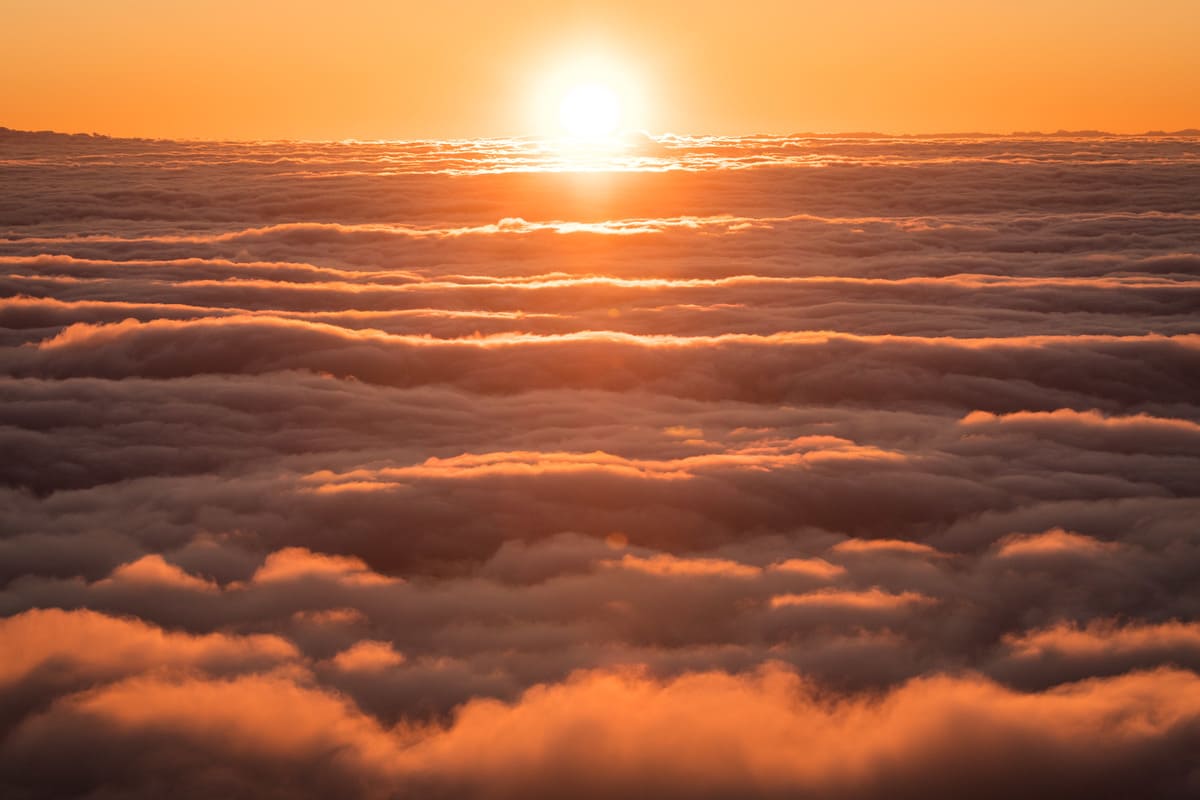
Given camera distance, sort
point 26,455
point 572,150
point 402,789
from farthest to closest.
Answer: point 572,150, point 26,455, point 402,789

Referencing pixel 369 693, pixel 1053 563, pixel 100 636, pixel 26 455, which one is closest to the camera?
pixel 369 693

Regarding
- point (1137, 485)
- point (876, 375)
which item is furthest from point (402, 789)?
point (876, 375)

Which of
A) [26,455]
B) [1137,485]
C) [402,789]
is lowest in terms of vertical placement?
[402,789]

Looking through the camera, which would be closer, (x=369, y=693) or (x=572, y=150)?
(x=369, y=693)

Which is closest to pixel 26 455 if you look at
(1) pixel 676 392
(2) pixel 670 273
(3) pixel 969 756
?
(1) pixel 676 392

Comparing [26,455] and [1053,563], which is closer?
[1053,563]

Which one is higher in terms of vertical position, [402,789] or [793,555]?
[793,555]

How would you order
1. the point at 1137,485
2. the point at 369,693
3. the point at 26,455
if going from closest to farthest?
the point at 369,693
the point at 1137,485
the point at 26,455

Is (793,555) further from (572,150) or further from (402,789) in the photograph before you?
(572,150)

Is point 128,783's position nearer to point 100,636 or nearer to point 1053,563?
point 100,636
